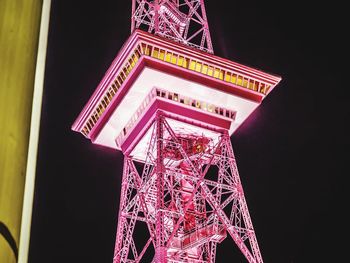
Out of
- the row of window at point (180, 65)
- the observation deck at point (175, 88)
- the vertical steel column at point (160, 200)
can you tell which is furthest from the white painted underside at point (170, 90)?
the vertical steel column at point (160, 200)

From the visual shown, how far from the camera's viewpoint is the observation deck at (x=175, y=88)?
3128cm

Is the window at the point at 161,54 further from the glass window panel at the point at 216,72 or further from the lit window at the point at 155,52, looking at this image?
the glass window panel at the point at 216,72

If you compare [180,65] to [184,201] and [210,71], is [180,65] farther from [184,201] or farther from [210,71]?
[184,201]

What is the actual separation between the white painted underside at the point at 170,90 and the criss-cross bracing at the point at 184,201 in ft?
6.64

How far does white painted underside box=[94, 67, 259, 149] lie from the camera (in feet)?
103

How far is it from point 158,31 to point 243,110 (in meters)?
7.48

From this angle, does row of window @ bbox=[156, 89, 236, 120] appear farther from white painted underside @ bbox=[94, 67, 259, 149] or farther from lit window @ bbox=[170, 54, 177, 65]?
lit window @ bbox=[170, 54, 177, 65]

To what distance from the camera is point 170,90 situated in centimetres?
3212

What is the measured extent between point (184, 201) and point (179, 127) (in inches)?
185

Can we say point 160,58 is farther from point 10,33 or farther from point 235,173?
point 10,33

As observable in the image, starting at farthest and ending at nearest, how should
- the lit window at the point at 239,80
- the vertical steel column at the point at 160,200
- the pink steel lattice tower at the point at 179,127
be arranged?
the lit window at the point at 239,80 → the pink steel lattice tower at the point at 179,127 → the vertical steel column at the point at 160,200

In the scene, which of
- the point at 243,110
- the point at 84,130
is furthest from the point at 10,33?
the point at 84,130

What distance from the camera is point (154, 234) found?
2842cm

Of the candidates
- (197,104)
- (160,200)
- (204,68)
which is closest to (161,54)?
(204,68)
